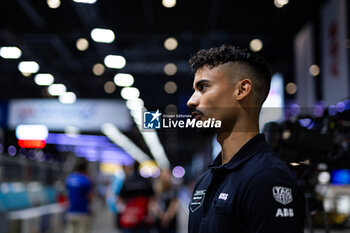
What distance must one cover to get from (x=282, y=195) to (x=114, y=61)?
1215 cm

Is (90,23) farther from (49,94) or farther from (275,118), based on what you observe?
(49,94)

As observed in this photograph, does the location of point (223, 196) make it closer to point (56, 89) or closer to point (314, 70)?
point (314, 70)

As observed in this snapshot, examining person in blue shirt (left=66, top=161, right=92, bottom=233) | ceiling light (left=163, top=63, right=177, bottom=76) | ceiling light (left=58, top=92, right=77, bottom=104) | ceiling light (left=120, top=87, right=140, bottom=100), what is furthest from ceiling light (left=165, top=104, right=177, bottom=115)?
ceiling light (left=58, top=92, right=77, bottom=104)

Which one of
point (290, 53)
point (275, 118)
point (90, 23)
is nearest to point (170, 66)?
point (290, 53)

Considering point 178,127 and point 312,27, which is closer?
point 178,127

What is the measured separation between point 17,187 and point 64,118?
2601 millimetres

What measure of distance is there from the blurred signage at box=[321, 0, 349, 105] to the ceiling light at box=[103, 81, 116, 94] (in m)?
9.57

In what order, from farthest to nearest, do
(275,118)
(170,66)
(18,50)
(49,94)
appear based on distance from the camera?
(49,94), (170,66), (18,50), (275,118)

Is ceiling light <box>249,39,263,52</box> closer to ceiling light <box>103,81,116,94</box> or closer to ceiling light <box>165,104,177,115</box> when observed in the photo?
ceiling light <box>165,104,177,115</box>

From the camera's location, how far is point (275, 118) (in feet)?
6.79

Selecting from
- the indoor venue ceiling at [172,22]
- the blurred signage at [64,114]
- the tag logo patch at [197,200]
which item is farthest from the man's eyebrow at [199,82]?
the blurred signage at [64,114]

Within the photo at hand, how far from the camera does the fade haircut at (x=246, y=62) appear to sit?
167 centimetres

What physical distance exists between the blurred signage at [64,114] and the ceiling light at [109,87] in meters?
3.51

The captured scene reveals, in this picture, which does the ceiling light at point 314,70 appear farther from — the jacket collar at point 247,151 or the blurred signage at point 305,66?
the jacket collar at point 247,151
